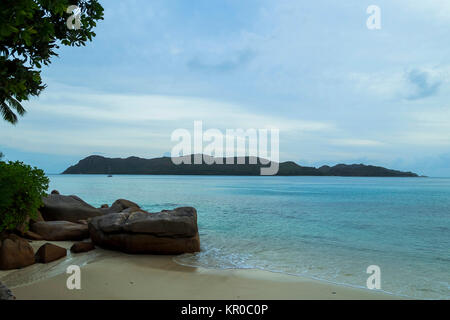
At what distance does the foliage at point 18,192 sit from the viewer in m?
8.42

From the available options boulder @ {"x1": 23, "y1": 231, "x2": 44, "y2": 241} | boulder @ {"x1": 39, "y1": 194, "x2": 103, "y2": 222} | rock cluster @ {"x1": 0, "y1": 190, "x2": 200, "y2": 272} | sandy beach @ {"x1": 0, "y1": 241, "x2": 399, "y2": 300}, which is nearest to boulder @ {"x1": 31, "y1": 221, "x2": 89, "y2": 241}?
rock cluster @ {"x1": 0, "y1": 190, "x2": 200, "y2": 272}

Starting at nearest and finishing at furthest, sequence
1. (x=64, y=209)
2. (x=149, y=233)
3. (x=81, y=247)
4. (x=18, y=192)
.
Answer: (x=18, y=192)
(x=81, y=247)
(x=149, y=233)
(x=64, y=209)

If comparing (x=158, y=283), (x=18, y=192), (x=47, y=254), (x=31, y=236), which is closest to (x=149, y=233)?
(x=47, y=254)

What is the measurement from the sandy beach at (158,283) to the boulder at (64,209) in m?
6.23

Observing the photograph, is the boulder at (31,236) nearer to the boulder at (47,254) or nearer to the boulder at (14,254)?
the boulder at (47,254)

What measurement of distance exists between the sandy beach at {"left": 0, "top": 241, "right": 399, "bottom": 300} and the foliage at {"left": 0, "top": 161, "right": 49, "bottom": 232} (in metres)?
1.93

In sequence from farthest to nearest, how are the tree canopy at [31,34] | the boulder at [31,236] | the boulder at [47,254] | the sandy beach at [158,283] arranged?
the boulder at [31,236] → the boulder at [47,254] → the sandy beach at [158,283] → the tree canopy at [31,34]

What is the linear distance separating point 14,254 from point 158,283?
400 centimetres

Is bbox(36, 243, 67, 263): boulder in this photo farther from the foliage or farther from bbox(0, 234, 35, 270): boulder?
the foliage

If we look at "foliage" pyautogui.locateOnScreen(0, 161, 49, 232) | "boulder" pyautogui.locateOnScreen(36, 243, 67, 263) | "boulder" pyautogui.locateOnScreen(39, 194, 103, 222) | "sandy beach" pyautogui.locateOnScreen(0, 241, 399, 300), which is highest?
"foliage" pyautogui.locateOnScreen(0, 161, 49, 232)

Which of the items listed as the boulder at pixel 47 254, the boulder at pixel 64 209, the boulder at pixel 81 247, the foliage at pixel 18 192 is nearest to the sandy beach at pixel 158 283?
the boulder at pixel 47 254

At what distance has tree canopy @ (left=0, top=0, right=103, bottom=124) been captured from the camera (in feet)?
13.4

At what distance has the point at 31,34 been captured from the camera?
5738mm

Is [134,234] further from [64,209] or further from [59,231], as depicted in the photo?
[64,209]
